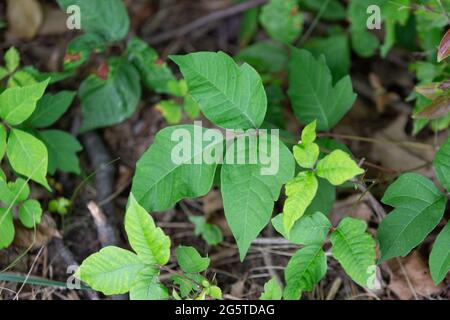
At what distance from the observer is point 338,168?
60.6 inches


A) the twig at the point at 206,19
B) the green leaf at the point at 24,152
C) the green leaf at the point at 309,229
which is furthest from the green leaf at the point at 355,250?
the twig at the point at 206,19

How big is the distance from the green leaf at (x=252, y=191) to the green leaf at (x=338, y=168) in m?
0.10

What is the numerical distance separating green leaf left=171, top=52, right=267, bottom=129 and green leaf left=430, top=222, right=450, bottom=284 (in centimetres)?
65

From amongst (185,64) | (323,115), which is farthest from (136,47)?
(323,115)

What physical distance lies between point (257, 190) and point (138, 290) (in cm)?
46

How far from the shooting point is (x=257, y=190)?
1.60m

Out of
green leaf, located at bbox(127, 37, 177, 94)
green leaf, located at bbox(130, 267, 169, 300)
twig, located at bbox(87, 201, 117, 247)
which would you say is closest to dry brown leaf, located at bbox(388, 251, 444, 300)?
green leaf, located at bbox(130, 267, 169, 300)

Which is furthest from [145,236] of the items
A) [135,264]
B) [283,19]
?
[283,19]

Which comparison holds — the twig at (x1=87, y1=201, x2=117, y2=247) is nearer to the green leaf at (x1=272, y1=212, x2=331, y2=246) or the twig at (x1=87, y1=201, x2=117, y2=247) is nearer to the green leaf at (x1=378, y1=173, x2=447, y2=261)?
the green leaf at (x1=272, y1=212, x2=331, y2=246)

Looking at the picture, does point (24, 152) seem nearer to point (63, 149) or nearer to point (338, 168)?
point (63, 149)

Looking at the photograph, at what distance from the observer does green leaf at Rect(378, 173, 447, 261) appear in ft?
5.31

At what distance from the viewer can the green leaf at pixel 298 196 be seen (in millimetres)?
1561

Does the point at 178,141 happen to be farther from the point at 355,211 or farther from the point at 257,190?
the point at 355,211
